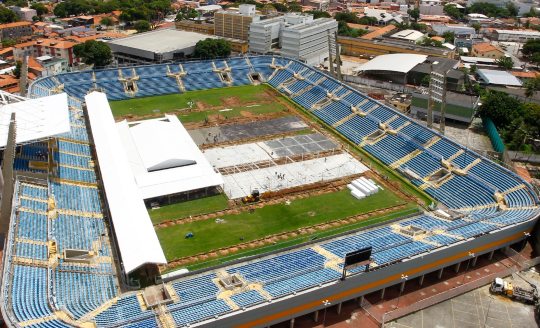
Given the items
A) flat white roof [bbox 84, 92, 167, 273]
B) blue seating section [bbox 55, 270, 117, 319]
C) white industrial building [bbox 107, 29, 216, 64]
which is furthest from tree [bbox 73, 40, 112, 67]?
blue seating section [bbox 55, 270, 117, 319]

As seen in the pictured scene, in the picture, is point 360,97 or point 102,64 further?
point 102,64

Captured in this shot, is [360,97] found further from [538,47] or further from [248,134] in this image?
[538,47]

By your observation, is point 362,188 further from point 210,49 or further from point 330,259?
point 210,49

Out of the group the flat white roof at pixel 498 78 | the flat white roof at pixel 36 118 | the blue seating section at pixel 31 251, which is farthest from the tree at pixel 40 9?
the blue seating section at pixel 31 251

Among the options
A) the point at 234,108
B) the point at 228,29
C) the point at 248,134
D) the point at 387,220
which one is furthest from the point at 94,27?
the point at 387,220

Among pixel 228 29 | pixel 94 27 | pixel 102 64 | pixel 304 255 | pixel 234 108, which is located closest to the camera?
pixel 304 255

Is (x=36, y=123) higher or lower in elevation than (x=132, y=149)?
higher

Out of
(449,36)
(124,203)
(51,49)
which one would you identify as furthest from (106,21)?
(124,203)
